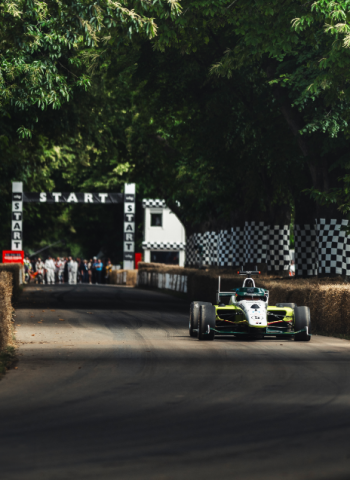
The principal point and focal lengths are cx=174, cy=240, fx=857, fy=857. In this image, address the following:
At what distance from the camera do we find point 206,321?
15.9m

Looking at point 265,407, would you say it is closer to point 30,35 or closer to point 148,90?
point 30,35

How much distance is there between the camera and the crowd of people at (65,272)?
5933 cm

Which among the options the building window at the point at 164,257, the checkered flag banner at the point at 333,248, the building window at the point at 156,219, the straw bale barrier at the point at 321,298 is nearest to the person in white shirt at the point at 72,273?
the building window at the point at 156,219

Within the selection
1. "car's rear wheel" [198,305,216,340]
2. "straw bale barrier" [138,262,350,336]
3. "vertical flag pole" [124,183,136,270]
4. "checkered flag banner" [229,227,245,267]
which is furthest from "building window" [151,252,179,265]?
"car's rear wheel" [198,305,216,340]

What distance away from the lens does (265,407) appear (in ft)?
28.2

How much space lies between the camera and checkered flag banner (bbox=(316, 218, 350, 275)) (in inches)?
902

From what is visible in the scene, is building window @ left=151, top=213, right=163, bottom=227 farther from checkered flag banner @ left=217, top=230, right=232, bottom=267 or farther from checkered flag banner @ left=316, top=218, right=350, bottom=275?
checkered flag banner @ left=316, top=218, right=350, bottom=275

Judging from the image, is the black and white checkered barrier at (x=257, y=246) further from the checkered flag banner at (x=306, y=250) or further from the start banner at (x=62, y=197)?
the start banner at (x=62, y=197)

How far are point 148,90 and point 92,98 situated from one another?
83.6 inches

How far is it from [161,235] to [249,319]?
2582 inches

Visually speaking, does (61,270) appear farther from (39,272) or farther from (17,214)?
(17,214)

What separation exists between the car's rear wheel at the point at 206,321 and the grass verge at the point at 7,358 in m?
3.68

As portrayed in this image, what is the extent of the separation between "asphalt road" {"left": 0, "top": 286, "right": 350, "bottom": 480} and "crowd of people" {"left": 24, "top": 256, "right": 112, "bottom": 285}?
43398mm

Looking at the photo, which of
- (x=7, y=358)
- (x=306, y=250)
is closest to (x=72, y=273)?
(x=306, y=250)
